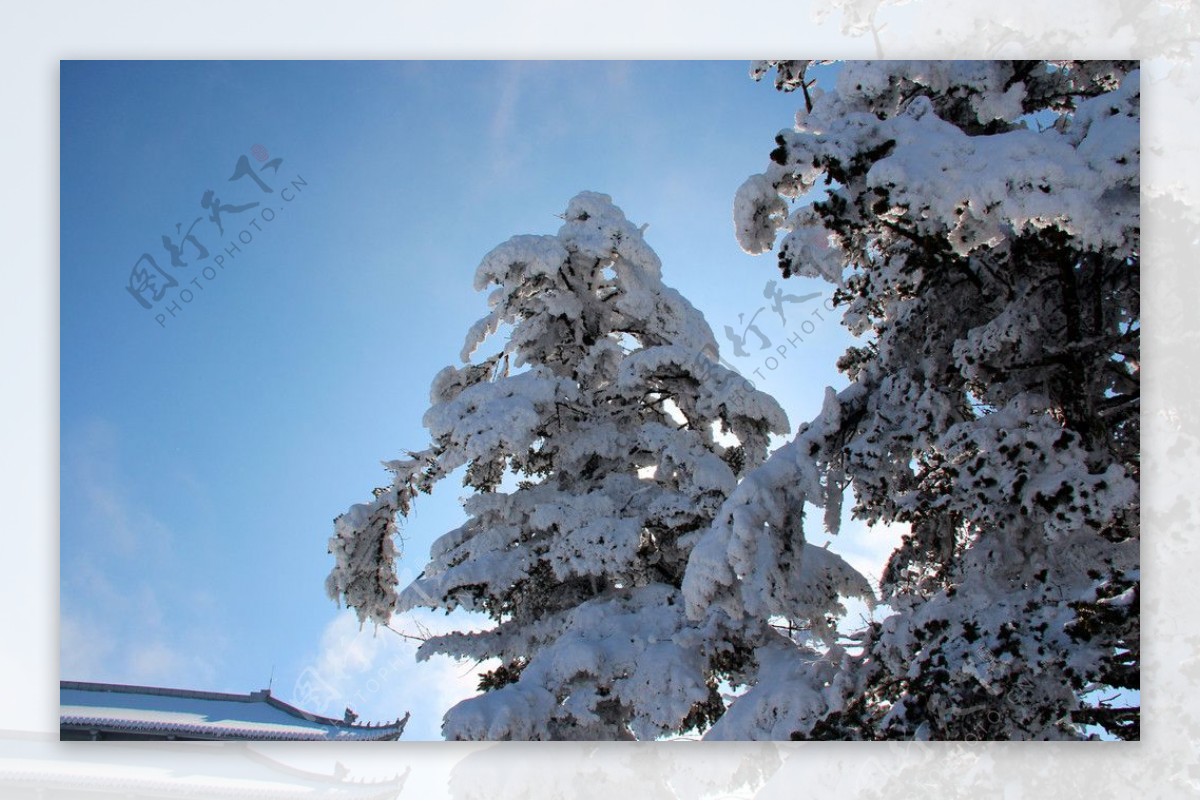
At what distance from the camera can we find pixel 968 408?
5.59 meters

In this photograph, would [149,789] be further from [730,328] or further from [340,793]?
[730,328]

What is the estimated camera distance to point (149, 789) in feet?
17.5

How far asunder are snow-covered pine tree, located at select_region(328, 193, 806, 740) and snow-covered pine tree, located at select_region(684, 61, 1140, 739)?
2.73 feet

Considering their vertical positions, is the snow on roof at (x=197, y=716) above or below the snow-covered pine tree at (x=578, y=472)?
below

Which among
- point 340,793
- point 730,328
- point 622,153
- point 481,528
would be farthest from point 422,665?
point 622,153

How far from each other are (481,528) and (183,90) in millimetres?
3085

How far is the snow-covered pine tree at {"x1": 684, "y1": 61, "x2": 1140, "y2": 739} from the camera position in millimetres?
4527

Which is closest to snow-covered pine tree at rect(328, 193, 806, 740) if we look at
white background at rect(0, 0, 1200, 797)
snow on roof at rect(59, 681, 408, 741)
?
white background at rect(0, 0, 1200, 797)

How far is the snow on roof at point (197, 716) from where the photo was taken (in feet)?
17.7

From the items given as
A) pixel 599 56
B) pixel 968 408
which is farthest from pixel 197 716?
pixel 968 408

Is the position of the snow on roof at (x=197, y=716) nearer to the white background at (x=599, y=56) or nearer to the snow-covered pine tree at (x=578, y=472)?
the white background at (x=599, y=56)

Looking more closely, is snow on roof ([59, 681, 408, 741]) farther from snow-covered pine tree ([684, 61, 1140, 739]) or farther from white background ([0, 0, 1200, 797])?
snow-covered pine tree ([684, 61, 1140, 739])

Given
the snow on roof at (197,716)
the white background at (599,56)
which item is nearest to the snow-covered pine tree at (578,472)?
the white background at (599,56)

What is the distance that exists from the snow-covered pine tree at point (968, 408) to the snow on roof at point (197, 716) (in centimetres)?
195
